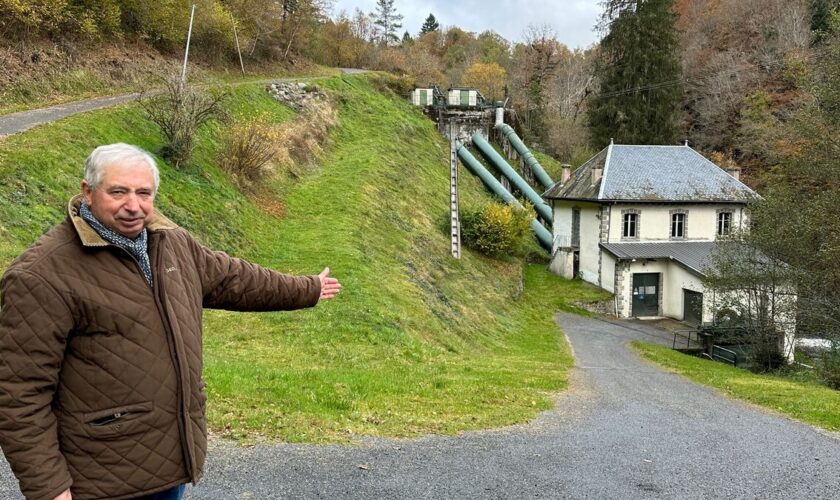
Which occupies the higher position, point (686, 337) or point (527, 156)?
point (527, 156)

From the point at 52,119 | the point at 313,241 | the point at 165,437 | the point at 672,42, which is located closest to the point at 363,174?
the point at 313,241

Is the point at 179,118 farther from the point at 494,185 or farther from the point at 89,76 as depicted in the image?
the point at 494,185

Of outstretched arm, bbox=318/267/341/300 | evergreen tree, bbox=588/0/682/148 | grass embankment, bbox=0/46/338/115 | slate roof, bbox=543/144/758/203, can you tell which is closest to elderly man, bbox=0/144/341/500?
outstretched arm, bbox=318/267/341/300

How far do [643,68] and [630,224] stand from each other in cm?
1862

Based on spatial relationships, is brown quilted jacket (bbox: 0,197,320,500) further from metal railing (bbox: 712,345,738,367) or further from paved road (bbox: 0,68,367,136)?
metal railing (bbox: 712,345,738,367)

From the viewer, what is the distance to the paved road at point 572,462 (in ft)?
17.3

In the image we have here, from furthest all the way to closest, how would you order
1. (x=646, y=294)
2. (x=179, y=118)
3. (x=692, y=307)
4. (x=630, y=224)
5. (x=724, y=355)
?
(x=630, y=224) < (x=646, y=294) < (x=692, y=307) < (x=724, y=355) < (x=179, y=118)

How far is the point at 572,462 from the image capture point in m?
6.38

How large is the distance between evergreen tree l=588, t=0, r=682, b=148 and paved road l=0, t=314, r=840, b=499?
1424 inches

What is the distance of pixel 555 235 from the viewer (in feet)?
108

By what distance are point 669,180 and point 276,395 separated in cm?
2699

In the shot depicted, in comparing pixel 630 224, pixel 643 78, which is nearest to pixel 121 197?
pixel 630 224

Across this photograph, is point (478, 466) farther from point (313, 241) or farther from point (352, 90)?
point (352, 90)

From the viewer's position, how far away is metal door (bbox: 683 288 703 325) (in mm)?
25328
